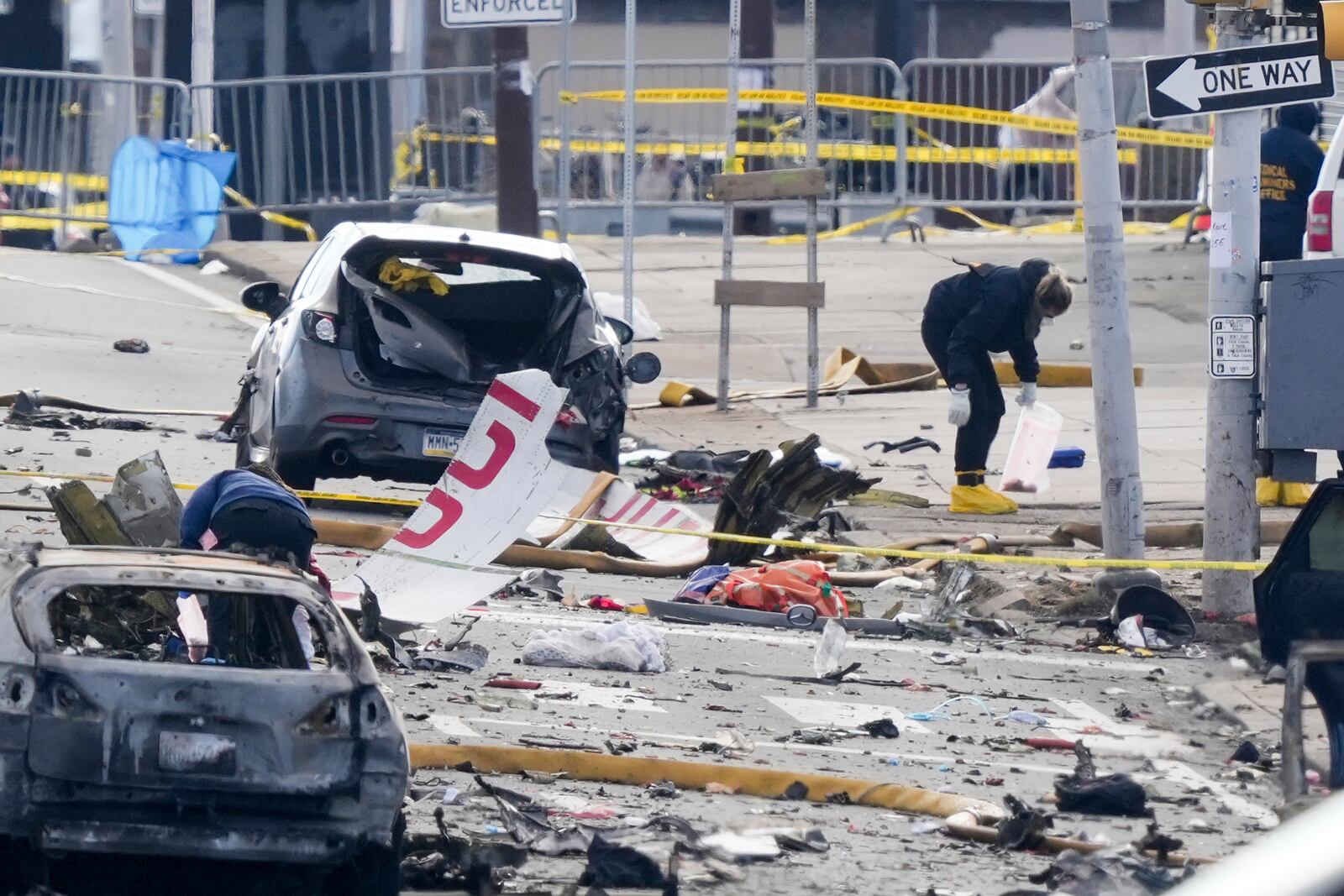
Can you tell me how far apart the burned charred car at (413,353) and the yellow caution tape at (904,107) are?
8.90 metres

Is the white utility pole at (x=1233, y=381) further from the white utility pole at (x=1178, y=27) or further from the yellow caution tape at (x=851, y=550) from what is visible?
the white utility pole at (x=1178, y=27)

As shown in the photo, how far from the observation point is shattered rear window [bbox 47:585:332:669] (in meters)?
5.93

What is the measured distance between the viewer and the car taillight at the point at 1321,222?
12383 mm

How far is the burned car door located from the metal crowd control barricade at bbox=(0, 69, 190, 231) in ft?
54.2

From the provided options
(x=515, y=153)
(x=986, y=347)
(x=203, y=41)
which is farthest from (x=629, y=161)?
(x=203, y=41)

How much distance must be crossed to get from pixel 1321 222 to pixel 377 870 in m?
8.52

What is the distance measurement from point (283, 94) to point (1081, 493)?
11.8 metres

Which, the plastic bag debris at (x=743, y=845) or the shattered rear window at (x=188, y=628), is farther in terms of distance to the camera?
the plastic bag debris at (x=743, y=845)

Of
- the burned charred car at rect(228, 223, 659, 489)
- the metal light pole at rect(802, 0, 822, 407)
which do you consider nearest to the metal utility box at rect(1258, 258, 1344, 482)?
the burned charred car at rect(228, 223, 659, 489)

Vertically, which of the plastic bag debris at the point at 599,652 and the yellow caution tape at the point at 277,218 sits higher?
the yellow caution tape at the point at 277,218

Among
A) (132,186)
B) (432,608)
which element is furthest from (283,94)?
(432,608)

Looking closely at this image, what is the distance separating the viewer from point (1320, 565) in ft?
21.7

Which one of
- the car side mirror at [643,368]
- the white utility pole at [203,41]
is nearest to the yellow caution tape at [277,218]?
the white utility pole at [203,41]

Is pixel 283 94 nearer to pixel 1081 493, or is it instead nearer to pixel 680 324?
pixel 680 324
